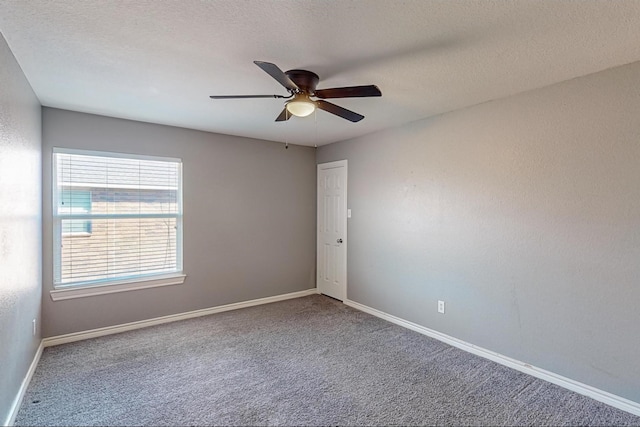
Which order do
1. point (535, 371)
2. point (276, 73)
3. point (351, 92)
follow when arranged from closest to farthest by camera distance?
1. point (276, 73)
2. point (351, 92)
3. point (535, 371)

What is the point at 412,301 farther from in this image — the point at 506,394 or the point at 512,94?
the point at 512,94

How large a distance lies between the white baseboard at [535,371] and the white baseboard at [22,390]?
3.36 meters

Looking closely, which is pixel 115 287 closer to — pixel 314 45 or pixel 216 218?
pixel 216 218

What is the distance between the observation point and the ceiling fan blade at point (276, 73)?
173 centimetres

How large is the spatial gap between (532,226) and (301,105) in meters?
2.13

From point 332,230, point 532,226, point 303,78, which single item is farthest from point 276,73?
point 332,230

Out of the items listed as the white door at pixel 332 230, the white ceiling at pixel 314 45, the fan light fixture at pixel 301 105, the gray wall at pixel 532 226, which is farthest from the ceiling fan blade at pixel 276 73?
the white door at pixel 332 230

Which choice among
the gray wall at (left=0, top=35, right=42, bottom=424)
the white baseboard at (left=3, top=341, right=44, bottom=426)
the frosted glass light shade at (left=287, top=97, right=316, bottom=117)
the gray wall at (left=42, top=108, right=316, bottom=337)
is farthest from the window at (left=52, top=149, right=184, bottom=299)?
the frosted glass light shade at (left=287, top=97, right=316, bottom=117)

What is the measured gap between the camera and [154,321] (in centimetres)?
380

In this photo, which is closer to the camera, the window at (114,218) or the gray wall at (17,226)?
the gray wall at (17,226)

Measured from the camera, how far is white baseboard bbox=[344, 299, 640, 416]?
2246 millimetres

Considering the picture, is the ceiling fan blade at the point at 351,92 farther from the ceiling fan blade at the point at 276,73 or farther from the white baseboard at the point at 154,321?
the white baseboard at the point at 154,321

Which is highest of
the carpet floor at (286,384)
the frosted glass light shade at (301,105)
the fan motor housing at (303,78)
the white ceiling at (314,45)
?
the white ceiling at (314,45)

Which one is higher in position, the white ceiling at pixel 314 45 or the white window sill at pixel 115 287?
the white ceiling at pixel 314 45
